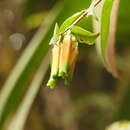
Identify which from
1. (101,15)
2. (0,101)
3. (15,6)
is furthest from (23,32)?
(101,15)

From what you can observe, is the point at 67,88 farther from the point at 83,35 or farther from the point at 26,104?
the point at 83,35

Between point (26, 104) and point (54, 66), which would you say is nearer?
point (54, 66)

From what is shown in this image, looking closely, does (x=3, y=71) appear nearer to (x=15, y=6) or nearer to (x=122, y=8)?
(x=15, y=6)

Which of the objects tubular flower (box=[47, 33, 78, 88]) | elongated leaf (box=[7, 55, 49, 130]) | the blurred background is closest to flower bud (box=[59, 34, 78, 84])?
tubular flower (box=[47, 33, 78, 88])

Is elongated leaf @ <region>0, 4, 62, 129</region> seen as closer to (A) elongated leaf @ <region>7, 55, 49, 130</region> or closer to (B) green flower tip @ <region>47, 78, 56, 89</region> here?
(A) elongated leaf @ <region>7, 55, 49, 130</region>

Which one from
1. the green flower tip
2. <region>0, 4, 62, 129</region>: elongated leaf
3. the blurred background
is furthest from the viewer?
the blurred background

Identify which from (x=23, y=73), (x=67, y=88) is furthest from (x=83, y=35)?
(x=67, y=88)

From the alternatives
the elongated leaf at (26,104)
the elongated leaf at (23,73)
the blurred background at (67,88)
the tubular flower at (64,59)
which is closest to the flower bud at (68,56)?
the tubular flower at (64,59)

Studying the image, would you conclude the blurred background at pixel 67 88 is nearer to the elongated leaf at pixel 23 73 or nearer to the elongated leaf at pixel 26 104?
the elongated leaf at pixel 26 104
